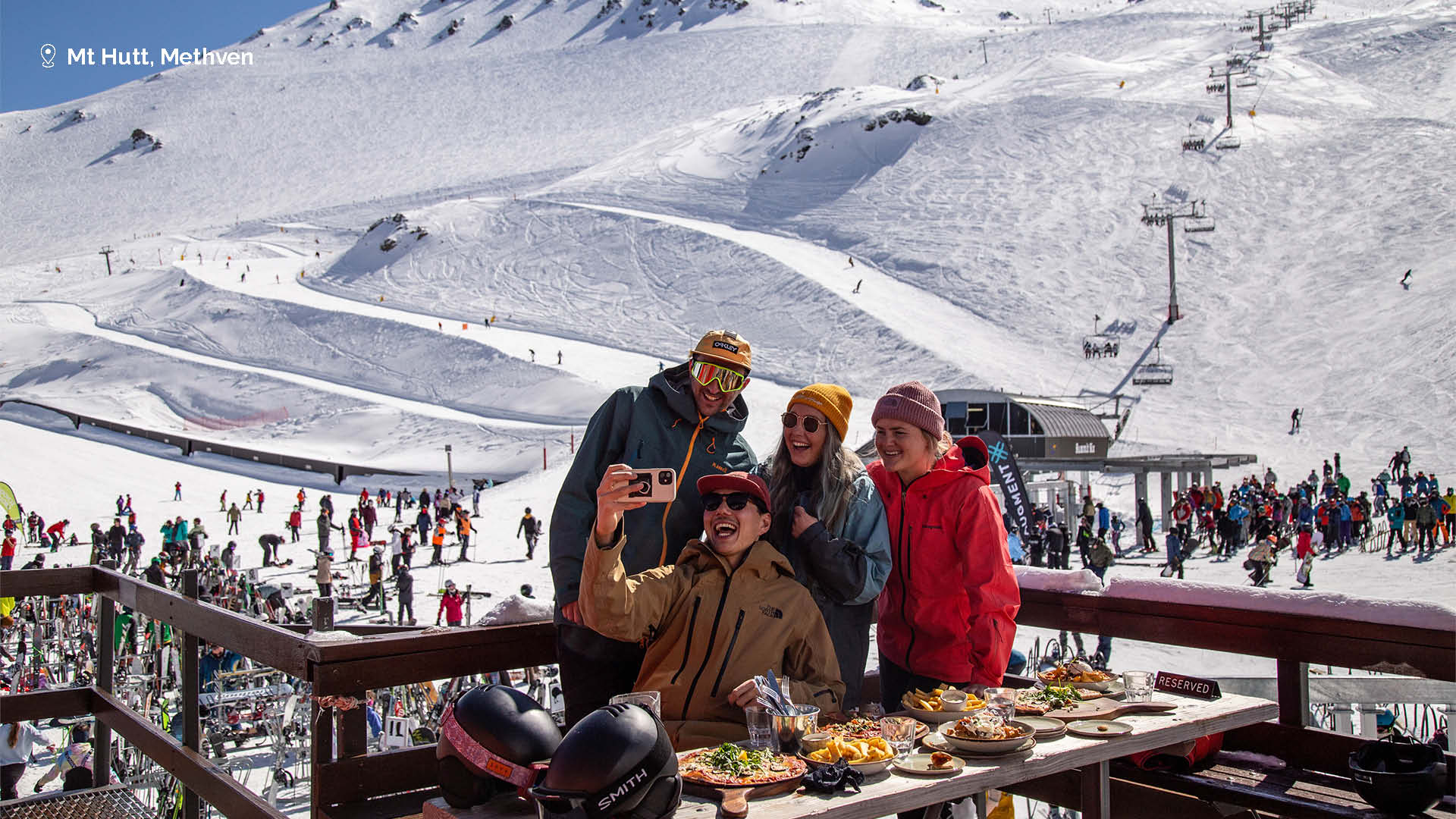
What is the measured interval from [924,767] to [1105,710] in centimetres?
79

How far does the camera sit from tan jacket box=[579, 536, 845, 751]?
323 cm

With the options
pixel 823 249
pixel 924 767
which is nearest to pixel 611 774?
pixel 924 767

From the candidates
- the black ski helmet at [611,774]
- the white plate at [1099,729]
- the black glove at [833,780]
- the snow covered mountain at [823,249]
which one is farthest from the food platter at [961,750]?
the snow covered mountain at [823,249]

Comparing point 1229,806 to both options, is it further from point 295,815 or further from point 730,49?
point 730,49

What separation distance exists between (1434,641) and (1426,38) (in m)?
84.4

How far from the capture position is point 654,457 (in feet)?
12.2

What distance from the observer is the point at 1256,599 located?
11.5 ft

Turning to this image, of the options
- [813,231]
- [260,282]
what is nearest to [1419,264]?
[813,231]

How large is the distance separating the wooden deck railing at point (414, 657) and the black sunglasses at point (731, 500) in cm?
70

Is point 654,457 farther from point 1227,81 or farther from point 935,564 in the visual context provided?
point 1227,81

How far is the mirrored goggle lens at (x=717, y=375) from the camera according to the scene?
3.71 metres

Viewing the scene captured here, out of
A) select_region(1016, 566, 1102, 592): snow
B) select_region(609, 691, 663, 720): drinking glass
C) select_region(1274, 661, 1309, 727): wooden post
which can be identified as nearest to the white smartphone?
select_region(609, 691, 663, 720): drinking glass

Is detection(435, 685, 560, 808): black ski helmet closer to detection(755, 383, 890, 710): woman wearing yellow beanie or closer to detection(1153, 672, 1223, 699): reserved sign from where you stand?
detection(755, 383, 890, 710): woman wearing yellow beanie

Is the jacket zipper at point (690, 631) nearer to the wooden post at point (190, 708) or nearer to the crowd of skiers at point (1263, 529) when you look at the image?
the wooden post at point (190, 708)
